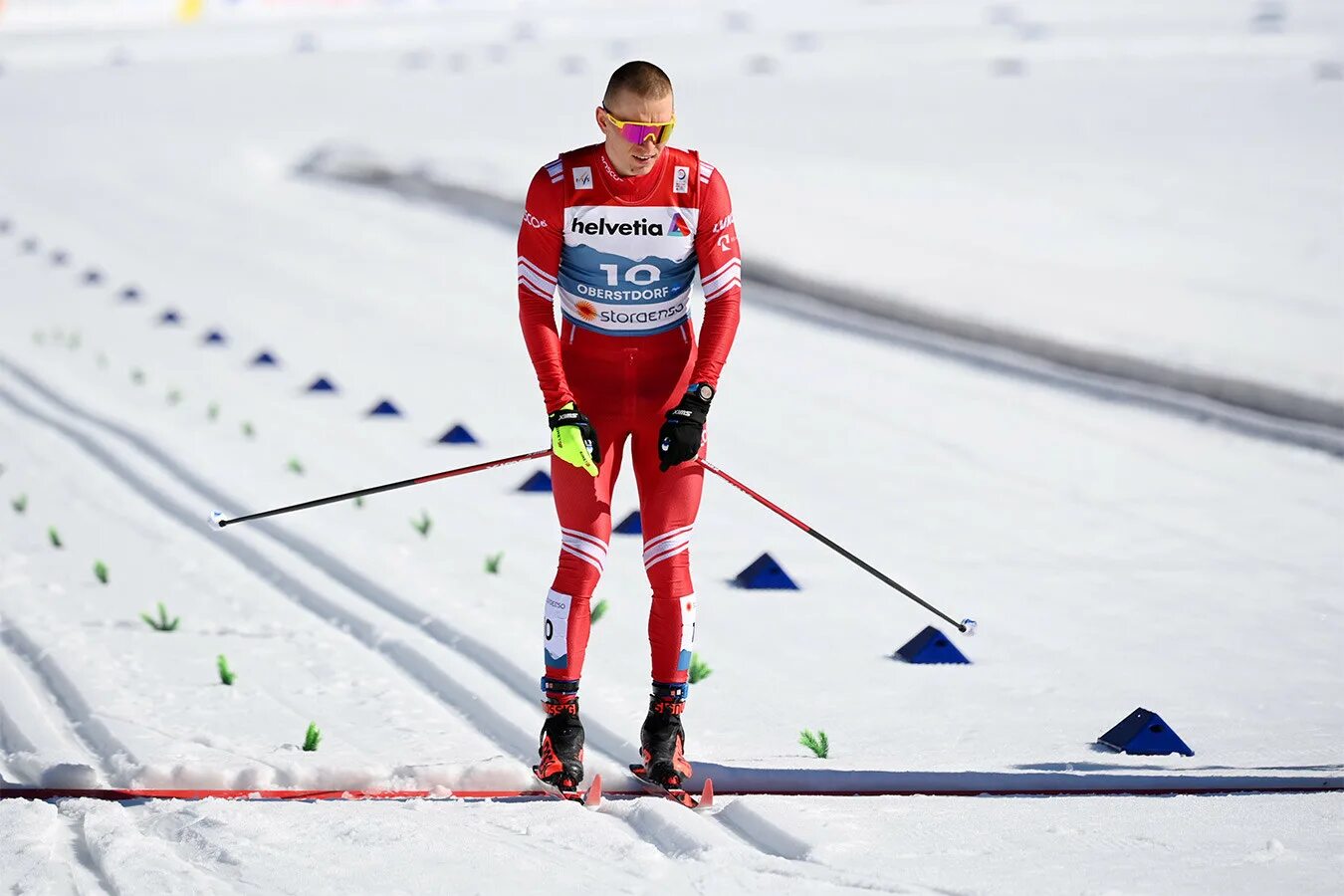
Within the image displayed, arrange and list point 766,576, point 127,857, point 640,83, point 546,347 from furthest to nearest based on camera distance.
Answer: point 766,576 → point 546,347 → point 640,83 → point 127,857

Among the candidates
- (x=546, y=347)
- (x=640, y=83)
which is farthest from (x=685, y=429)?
(x=640, y=83)

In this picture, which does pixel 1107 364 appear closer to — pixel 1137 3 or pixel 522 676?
pixel 522 676

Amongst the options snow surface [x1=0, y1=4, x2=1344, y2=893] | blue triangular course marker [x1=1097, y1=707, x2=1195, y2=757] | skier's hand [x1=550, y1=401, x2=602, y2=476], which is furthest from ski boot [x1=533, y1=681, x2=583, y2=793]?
blue triangular course marker [x1=1097, y1=707, x2=1195, y2=757]

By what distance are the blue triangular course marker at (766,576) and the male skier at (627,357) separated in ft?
6.43

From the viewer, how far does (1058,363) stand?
9977 mm

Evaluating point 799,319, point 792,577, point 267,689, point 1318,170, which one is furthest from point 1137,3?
point 267,689

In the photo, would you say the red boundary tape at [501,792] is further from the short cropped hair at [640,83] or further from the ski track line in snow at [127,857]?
the short cropped hair at [640,83]

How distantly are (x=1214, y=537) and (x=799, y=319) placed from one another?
4.57m

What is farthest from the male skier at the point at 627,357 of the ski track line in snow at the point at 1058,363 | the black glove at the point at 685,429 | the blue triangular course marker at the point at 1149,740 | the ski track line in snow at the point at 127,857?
the ski track line in snow at the point at 1058,363

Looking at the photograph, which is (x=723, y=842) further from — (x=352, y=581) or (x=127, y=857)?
(x=352, y=581)

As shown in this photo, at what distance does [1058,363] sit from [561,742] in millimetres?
6091

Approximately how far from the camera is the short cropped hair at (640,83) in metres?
4.31

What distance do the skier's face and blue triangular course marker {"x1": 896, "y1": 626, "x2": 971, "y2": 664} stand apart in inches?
81.9

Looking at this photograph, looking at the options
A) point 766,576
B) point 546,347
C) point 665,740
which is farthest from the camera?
point 766,576
